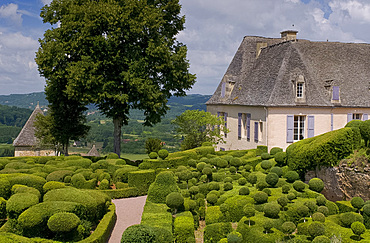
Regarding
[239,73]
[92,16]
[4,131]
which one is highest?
[92,16]

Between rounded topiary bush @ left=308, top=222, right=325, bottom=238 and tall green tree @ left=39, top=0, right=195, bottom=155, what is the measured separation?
53.4 feet

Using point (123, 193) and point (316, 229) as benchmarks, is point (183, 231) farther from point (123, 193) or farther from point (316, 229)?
point (123, 193)

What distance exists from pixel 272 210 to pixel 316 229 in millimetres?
2143

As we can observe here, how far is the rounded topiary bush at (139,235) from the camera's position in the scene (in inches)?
491

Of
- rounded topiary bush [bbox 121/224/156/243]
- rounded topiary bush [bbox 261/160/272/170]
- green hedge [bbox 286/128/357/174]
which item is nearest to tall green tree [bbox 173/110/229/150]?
rounded topiary bush [bbox 261/160/272/170]

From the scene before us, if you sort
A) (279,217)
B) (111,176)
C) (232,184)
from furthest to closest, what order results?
1. (111,176)
2. (232,184)
3. (279,217)

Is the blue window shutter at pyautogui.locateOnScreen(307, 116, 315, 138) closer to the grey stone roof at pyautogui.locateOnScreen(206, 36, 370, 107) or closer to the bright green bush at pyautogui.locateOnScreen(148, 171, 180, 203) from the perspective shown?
the grey stone roof at pyautogui.locateOnScreen(206, 36, 370, 107)

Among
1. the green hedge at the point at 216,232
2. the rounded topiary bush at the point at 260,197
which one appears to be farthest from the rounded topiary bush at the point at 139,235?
the rounded topiary bush at the point at 260,197

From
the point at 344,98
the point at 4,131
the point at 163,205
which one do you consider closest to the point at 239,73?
the point at 344,98

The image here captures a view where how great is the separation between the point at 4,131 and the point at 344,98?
330 feet

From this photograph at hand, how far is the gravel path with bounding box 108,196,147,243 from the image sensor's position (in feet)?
53.1

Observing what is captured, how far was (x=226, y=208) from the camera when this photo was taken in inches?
656

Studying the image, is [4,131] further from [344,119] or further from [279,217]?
[279,217]

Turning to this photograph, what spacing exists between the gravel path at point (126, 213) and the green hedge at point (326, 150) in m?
8.68
